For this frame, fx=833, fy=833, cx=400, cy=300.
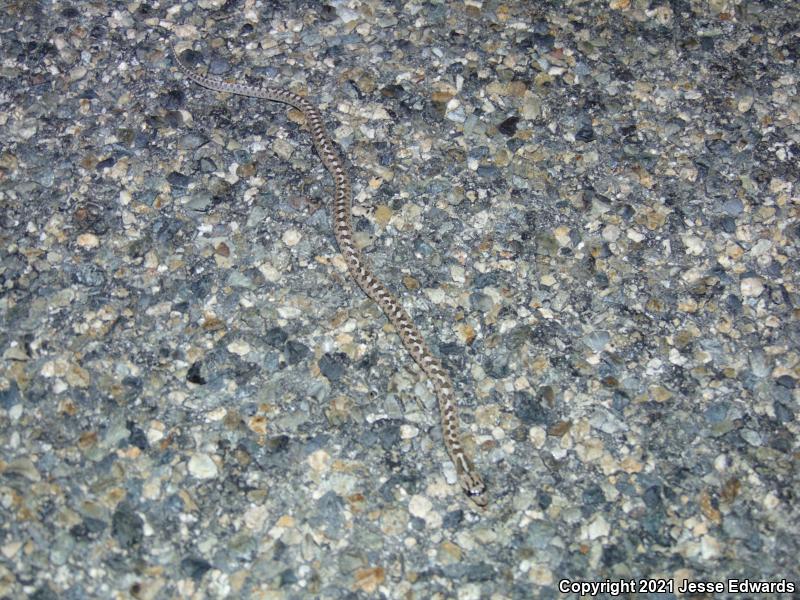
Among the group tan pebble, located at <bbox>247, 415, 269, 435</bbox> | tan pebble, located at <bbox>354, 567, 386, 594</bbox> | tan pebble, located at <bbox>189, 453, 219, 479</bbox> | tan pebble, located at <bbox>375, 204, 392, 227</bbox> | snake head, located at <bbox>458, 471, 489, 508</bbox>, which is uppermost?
tan pebble, located at <bbox>375, 204, 392, 227</bbox>

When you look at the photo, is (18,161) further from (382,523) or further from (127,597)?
(382,523)

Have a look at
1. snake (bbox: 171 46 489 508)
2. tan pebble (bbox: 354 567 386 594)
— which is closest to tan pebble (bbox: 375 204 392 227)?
snake (bbox: 171 46 489 508)

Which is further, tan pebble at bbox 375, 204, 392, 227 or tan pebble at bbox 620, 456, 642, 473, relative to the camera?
tan pebble at bbox 375, 204, 392, 227

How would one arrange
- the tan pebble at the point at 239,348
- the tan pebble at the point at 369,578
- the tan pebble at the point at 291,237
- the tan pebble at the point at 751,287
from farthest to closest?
the tan pebble at the point at 291,237 → the tan pebble at the point at 751,287 → the tan pebble at the point at 239,348 → the tan pebble at the point at 369,578

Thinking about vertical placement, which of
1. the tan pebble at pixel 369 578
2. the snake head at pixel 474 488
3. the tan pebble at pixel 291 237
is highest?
the tan pebble at pixel 291 237

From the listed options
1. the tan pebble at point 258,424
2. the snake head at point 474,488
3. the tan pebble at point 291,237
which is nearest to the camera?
the snake head at point 474,488

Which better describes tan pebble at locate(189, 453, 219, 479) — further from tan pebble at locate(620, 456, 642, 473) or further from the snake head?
tan pebble at locate(620, 456, 642, 473)

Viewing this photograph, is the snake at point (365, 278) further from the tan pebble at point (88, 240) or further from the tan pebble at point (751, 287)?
the tan pebble at point (751, 287)

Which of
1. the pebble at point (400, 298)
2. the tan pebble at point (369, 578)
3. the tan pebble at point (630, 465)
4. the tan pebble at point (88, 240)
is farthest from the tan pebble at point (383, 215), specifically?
the tan pebble at point (369, 578)

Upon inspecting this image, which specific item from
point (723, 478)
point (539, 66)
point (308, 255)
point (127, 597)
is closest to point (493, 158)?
point (539, 66)
